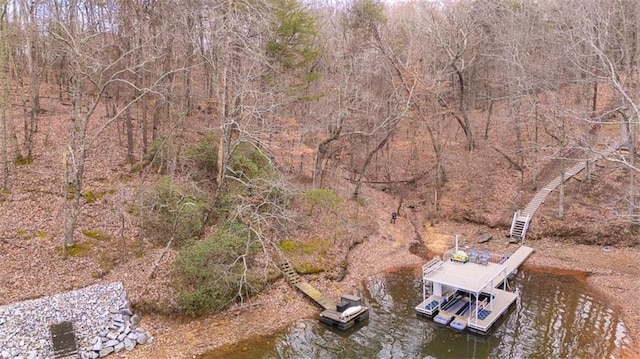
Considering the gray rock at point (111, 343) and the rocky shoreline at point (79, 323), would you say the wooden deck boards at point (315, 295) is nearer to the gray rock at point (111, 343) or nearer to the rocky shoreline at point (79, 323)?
the rocky shoreline at point (79, 323)

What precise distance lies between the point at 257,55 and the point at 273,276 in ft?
30.7

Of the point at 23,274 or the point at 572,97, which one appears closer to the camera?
the point at 23,274

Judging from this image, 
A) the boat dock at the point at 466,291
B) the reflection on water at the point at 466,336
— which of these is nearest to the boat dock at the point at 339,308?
the reflection on water at the point at 466,336

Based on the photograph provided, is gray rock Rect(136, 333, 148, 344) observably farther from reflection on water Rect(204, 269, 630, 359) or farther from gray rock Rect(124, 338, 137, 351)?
reflection on water Rect(204, 269, 630, 359)

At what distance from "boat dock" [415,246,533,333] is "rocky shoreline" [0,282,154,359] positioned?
10.5 metres

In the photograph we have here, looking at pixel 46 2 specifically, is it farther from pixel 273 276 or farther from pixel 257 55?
pixel 273 276

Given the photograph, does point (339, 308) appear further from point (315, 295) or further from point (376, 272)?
point (376, 272)

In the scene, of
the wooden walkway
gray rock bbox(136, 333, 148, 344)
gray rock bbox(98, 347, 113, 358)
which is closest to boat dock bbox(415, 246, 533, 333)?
the wooden walkway

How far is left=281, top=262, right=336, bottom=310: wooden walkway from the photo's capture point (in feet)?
53.5

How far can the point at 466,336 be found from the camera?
48.5ft

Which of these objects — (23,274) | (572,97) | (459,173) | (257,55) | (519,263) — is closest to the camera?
(23,274)

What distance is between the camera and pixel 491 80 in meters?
36.0

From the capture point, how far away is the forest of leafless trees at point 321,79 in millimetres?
19562

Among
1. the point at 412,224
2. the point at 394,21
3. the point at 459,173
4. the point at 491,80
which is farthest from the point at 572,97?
the point at 412,224
